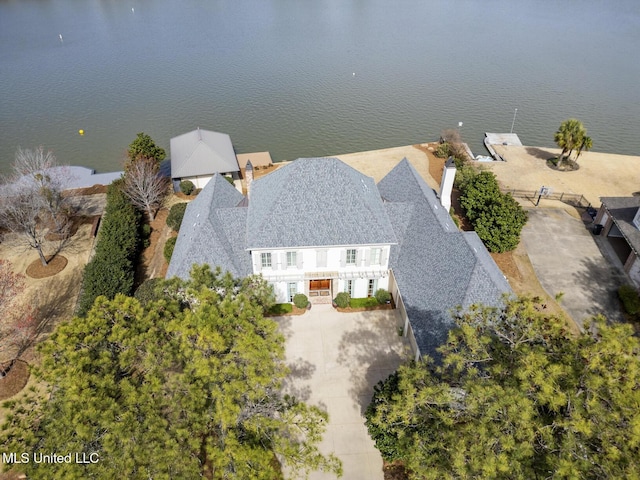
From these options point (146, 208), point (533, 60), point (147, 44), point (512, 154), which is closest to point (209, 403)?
point (146, 208)

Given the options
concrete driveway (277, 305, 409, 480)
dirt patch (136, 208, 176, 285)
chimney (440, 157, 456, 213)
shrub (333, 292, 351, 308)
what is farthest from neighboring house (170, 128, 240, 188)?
chimney (440, 157, 456, 213)

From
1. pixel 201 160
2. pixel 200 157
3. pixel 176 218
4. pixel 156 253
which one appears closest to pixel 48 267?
pixel 156 253

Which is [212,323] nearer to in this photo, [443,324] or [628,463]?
[443,324]

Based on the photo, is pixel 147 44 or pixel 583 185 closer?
pixel 583 185

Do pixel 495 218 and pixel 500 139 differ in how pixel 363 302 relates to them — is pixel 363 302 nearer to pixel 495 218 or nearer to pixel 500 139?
pixel 495 218

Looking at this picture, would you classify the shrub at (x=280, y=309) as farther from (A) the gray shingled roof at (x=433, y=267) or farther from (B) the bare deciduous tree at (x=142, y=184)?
(B) the bare deciduous tree at (x=142, y=184)

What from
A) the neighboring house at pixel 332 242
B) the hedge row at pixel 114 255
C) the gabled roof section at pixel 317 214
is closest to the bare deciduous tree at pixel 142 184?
the hedge row at pixel 114 255
